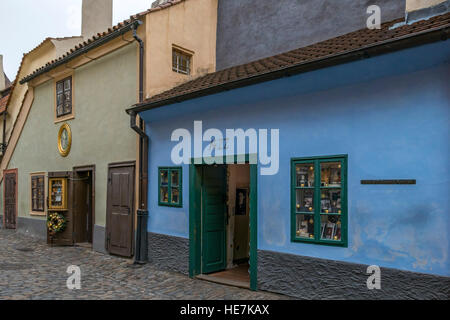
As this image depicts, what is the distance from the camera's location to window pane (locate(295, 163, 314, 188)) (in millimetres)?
6236

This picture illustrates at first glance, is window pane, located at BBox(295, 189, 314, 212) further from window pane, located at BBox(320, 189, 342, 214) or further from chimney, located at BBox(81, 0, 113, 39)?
chimney, located at BBox(81, 0, 113, 39)

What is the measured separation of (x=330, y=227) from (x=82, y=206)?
8944 millimetres

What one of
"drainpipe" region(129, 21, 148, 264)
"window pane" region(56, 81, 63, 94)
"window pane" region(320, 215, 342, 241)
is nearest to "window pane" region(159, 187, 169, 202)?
"drainpipe" region(129, 21, 148, 264)

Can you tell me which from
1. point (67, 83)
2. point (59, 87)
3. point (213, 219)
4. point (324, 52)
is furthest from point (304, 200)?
point (59, 87)

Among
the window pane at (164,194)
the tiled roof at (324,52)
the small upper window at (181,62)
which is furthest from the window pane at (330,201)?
the small upper window at (181,62)

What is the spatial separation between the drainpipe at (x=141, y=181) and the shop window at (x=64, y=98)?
4.05 metres

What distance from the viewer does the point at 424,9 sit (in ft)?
20.5

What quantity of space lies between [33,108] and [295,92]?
11.8 meters

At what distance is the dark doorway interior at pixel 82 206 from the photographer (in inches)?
481

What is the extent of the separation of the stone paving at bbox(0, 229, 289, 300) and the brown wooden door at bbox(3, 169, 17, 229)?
577 cm

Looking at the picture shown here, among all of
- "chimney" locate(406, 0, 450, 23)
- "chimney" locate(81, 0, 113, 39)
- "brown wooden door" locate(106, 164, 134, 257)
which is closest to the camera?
"chimney" locate(406, 0, 450, 23)

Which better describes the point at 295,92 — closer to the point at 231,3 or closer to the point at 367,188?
the point at 367,188

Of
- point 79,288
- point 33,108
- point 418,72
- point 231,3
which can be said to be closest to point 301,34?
point 231,3

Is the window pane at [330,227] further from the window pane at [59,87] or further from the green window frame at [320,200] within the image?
the window pane at [59,87]
